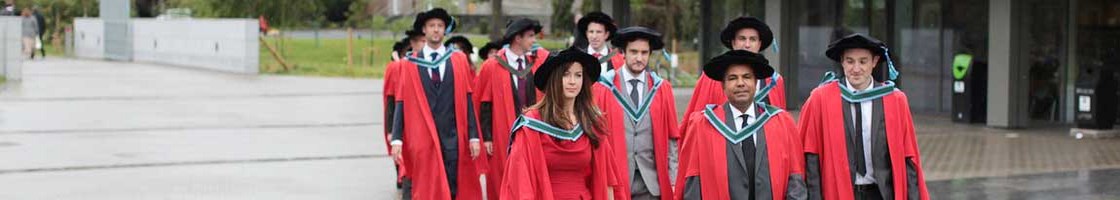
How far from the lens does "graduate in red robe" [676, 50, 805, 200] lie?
25.1ft

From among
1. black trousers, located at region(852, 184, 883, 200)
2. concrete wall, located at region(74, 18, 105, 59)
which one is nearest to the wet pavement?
black trousers, located at region(852, 184, 883, 200)

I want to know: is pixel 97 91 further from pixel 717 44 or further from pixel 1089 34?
pixel 1089 34

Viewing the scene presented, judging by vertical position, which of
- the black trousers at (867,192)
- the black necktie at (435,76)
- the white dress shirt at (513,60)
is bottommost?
the black trousers at (867,192)

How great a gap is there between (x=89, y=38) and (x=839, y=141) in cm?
4199

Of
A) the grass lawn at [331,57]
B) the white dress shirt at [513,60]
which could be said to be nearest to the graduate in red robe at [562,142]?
the white dress shirt at [513,60]

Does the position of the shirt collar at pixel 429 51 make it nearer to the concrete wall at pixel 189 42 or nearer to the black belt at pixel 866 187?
the black belt at pixel 866 187

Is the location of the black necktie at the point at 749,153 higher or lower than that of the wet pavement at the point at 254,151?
higher

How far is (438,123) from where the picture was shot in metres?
11.7

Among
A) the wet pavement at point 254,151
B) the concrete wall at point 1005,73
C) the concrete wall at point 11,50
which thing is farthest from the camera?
the concrete wall at point 11,50

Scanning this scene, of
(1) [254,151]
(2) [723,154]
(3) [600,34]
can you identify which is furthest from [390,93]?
(2) [723,154]

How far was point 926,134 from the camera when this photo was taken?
68.4 ft

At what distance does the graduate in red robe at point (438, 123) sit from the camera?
11.7 metres

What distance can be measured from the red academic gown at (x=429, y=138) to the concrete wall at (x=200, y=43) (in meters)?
26.3

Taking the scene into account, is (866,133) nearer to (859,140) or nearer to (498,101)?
(859,140)
